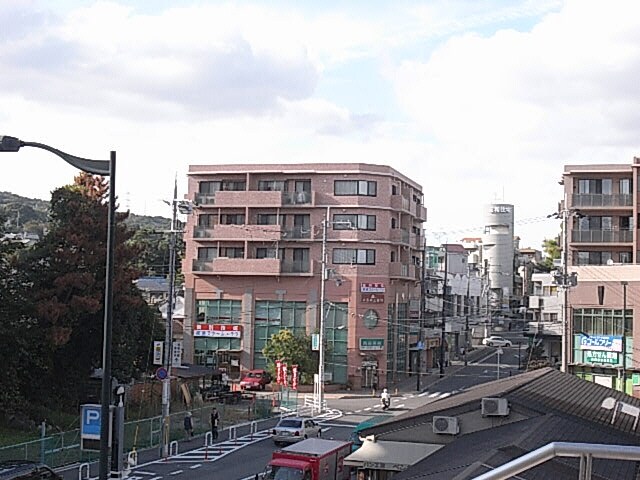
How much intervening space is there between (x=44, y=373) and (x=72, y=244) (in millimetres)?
5737

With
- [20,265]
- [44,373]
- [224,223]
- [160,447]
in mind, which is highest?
[224,223]

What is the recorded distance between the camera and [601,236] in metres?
55.2

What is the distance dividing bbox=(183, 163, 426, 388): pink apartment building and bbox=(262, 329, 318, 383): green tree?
6.27 feet

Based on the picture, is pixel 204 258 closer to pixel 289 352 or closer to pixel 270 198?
pixel 270 198

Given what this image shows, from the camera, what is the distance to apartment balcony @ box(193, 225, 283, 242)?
191 ft

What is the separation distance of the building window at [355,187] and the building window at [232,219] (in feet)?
23.2

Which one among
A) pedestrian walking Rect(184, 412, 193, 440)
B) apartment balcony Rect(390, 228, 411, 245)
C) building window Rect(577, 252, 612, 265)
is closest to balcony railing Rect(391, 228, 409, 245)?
apartment balcony Rect(390, 228, 411, 245)

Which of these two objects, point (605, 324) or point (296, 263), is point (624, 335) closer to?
point (605, 324)

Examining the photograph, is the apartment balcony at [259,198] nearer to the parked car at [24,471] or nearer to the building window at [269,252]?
the building window at [269,252]

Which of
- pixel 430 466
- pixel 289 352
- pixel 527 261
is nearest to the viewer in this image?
pixel 430 466

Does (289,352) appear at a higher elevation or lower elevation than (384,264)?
lower

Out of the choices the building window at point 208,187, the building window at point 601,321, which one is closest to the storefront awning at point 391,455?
the building window at point 601,321

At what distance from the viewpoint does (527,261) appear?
123938mm

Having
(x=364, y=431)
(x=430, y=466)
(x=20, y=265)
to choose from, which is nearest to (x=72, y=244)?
(x=20, y=265)
